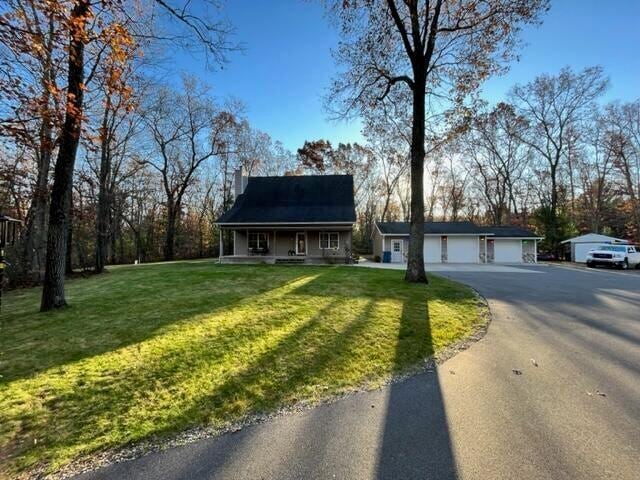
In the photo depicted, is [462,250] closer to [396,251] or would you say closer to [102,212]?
[396,251]

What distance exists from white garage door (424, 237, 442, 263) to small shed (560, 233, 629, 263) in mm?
13452

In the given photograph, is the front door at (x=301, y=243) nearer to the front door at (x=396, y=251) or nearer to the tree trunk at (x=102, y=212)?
the front door at (x=396, y=251)

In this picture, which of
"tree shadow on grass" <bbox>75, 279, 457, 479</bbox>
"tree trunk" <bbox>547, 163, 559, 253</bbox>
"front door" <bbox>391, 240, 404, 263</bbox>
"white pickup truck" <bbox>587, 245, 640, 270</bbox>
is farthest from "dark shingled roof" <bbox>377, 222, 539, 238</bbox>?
"tree shadow on grass" <bbox>75, 279, 457, 479</bbox>

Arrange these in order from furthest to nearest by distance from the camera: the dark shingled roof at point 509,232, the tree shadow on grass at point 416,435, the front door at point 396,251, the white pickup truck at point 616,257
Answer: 1. the dark shingled roof at point 509,232
2. the front door at point 396,251
3. the white pickup truck at point 616,257
4. the tree shadow on grass at point 416,435

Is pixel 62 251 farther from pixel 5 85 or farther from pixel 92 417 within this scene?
pixel 92 417

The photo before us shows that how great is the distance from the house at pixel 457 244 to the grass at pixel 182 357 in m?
17.7

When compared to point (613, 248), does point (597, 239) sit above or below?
above

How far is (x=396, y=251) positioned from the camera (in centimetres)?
2588

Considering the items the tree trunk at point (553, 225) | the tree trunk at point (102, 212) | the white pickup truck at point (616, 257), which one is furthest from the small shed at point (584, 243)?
the tree trunk at point (102, 212)

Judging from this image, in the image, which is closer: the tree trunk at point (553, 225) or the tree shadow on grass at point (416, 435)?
the tree shadow on grass at point (416, 435)

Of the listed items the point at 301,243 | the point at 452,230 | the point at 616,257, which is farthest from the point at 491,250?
the point at 301,243

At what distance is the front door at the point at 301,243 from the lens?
851 inches

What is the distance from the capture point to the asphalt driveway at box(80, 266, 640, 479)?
235 centimetres

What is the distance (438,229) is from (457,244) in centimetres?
184
